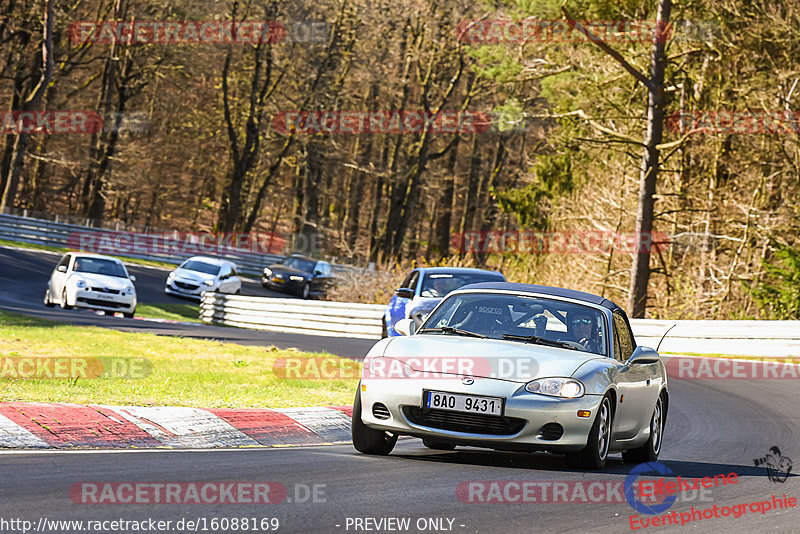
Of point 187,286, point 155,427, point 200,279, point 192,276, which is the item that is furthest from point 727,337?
point 192,276

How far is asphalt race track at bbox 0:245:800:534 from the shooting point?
5719mm

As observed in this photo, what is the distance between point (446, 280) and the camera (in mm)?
19188

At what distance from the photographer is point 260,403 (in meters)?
11.0

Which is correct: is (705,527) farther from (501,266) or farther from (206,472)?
→ (501,266)

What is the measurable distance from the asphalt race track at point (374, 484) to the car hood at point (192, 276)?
27871 mm

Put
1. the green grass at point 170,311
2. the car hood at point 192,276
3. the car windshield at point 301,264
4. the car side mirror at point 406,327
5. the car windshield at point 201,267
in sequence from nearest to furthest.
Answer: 1. the car side mirror at point 406,327
2. the green grass at point 170,311
3. the car hood at point 192,276
4. the car windshield at point 201,267
5. the car windshield at point 301,264

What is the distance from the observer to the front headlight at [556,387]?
25.4 ft

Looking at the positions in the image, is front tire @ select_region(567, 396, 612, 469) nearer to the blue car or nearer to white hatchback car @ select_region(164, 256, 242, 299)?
the blue car

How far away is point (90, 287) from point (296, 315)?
205 inches

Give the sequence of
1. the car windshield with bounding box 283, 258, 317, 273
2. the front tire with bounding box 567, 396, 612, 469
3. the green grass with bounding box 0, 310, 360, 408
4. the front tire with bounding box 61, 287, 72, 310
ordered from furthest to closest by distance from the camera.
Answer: the car windshield with bounding box 283, 258, 317, 273 → the front tire with bounding box 61, 287, 72, 310 → the green grass with bounding box 0, 310, 360, 408 → the front tire with bounding box 567, 396, 612, 469

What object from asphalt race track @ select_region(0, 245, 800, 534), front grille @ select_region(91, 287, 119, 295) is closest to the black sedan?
front grille @ select_region(91, 287, 119, 295)

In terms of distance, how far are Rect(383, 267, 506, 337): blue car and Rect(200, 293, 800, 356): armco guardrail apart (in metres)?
4.84

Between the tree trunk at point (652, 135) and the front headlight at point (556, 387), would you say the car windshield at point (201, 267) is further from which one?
the front headlight at point (556, 387)

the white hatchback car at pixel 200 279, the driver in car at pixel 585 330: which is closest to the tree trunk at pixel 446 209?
the white hatchback car at pixel 200 279
